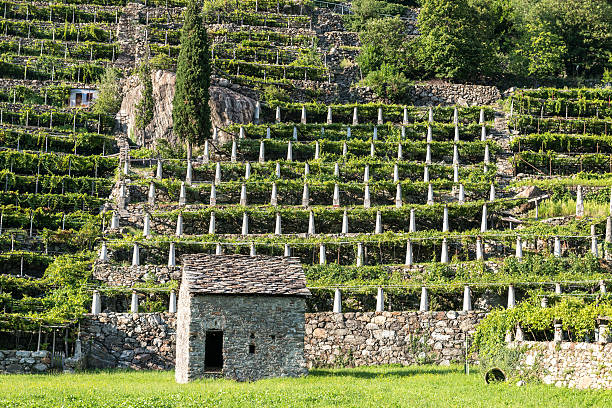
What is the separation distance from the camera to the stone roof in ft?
119

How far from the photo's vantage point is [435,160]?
200 ft

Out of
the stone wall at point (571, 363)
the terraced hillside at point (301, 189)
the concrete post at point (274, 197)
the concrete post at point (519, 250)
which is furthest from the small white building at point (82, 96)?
the stone wall at point (571, 363)

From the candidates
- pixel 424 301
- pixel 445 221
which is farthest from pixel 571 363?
pixel 445 221

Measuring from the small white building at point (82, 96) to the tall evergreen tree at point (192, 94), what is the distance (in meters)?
12.4

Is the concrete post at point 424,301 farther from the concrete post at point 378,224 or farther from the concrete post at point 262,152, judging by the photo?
the concrete post at point 262,152

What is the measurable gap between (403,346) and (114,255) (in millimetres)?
12244

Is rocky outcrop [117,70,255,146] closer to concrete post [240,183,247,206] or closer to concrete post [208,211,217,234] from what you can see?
concrete post [240,183,247,206]

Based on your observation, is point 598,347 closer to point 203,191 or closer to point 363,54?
point 203,191

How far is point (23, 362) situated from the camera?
1569 inches

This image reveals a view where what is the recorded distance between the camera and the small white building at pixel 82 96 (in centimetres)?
7094

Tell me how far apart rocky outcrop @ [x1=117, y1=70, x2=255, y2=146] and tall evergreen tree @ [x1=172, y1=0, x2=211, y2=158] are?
2762 mm

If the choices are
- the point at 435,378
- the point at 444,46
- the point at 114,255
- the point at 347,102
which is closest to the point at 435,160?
the point at 347,102

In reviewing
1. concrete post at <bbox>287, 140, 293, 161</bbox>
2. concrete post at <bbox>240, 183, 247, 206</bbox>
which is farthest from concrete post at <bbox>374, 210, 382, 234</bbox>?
concrete post at <bbox>287, 140, 293, 161</bbox>

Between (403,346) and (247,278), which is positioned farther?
(403,346)
